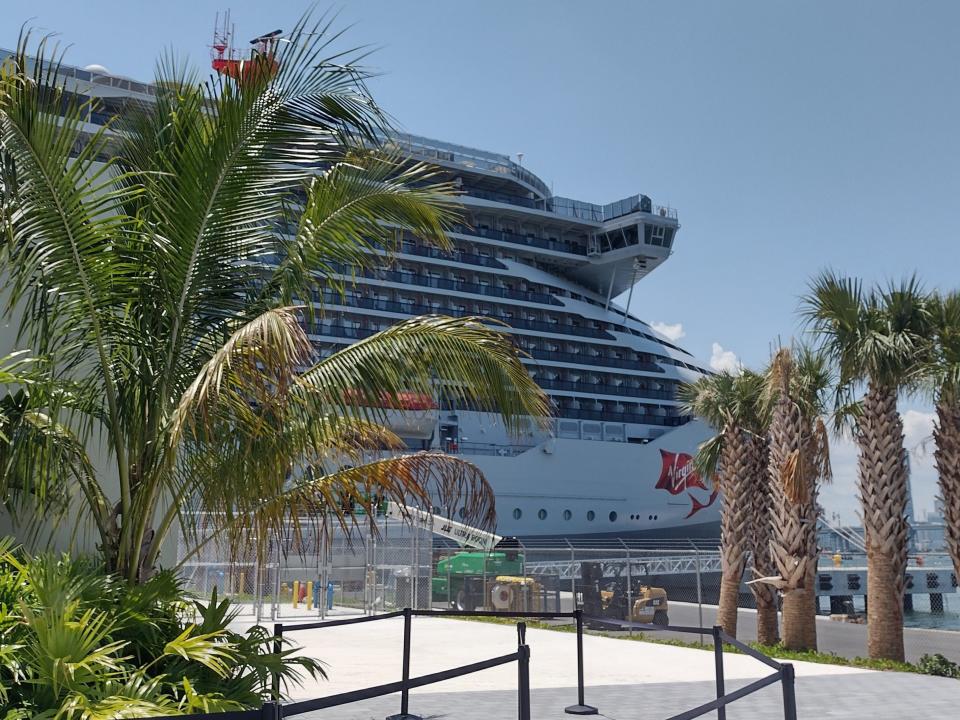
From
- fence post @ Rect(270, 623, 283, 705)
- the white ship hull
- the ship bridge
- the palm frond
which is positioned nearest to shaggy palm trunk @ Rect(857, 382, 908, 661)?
the palm frond

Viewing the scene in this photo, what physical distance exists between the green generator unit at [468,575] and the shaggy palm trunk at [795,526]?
719 cm

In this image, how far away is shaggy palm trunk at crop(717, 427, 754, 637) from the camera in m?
17.3

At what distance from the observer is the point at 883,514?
1345 centimetres

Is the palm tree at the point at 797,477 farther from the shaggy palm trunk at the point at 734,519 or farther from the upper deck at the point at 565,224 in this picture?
the upper deck at the point at 565,224

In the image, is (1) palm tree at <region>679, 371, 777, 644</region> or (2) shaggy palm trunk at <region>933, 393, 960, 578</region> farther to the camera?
(1) palm tree at <region>679, 371, 777, 644</region>

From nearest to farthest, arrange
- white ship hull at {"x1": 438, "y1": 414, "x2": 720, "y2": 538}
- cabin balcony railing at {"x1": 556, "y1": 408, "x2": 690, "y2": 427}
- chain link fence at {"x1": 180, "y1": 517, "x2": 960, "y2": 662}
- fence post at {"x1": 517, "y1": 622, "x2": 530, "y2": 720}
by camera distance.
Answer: fence post at {"x1": 517, "y1": 622, "x2": 530, "y2": 720} → chain link fence at {"x1": 180, "y1": 517, "x2": 960, "y2": 662} → white ship hull at {"x1": 438, "y1": 414, "x2": 720, "y2": 538} → cabin balcony railing at {"x1": 556, "y1": 408, "x2": 690, "y2": 427}

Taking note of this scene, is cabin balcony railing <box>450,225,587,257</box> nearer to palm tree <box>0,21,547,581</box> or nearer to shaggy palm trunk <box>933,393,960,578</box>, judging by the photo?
shaggy palm trunk <box>933,393,960,578</box>

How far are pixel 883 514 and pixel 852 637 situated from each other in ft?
33.3

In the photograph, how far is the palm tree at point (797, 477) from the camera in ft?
48.9

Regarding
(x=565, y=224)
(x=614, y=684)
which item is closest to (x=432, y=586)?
(x=614, y=684)

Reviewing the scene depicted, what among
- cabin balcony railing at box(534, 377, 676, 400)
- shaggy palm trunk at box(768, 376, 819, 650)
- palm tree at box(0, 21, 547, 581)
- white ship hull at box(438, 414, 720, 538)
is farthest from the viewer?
cabin balcony railing at box(534, 377, 676, 400)

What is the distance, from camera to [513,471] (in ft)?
140

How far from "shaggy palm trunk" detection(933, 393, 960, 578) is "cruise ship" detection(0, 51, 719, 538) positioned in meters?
24.1

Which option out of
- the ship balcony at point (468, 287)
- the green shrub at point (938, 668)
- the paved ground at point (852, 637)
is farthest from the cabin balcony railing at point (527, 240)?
the green shrub at point (938, 668)
